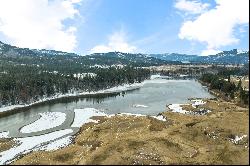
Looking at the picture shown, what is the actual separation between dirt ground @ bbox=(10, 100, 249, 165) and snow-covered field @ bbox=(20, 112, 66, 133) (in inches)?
801

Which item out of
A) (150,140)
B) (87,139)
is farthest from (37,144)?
(150,140)

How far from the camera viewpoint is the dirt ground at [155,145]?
218 feet

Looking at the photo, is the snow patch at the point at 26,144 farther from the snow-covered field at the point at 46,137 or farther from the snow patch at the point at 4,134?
the snow patch at the point at 4,134

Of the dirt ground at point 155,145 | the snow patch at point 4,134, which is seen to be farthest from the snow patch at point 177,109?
the snow patch at point 4,134

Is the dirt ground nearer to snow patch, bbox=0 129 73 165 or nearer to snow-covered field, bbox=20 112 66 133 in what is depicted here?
snow patch, bbox=0 129 73 165

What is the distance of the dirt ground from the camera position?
66500 mm

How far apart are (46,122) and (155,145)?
2356 inches

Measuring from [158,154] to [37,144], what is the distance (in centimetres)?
3711

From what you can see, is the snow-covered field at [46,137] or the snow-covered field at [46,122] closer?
the snow-covered field at [46,137]

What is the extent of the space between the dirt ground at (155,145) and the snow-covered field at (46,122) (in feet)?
66.8

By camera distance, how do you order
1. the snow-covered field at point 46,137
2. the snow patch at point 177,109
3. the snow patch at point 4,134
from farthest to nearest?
the snow patch at point 177,109 < the snow patch at point 4,134 < the snow-covered field at point 46,137

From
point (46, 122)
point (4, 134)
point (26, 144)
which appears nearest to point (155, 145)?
point (26, 144)

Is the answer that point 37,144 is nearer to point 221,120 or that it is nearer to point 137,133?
point 137,133

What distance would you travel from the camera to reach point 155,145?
245ft
